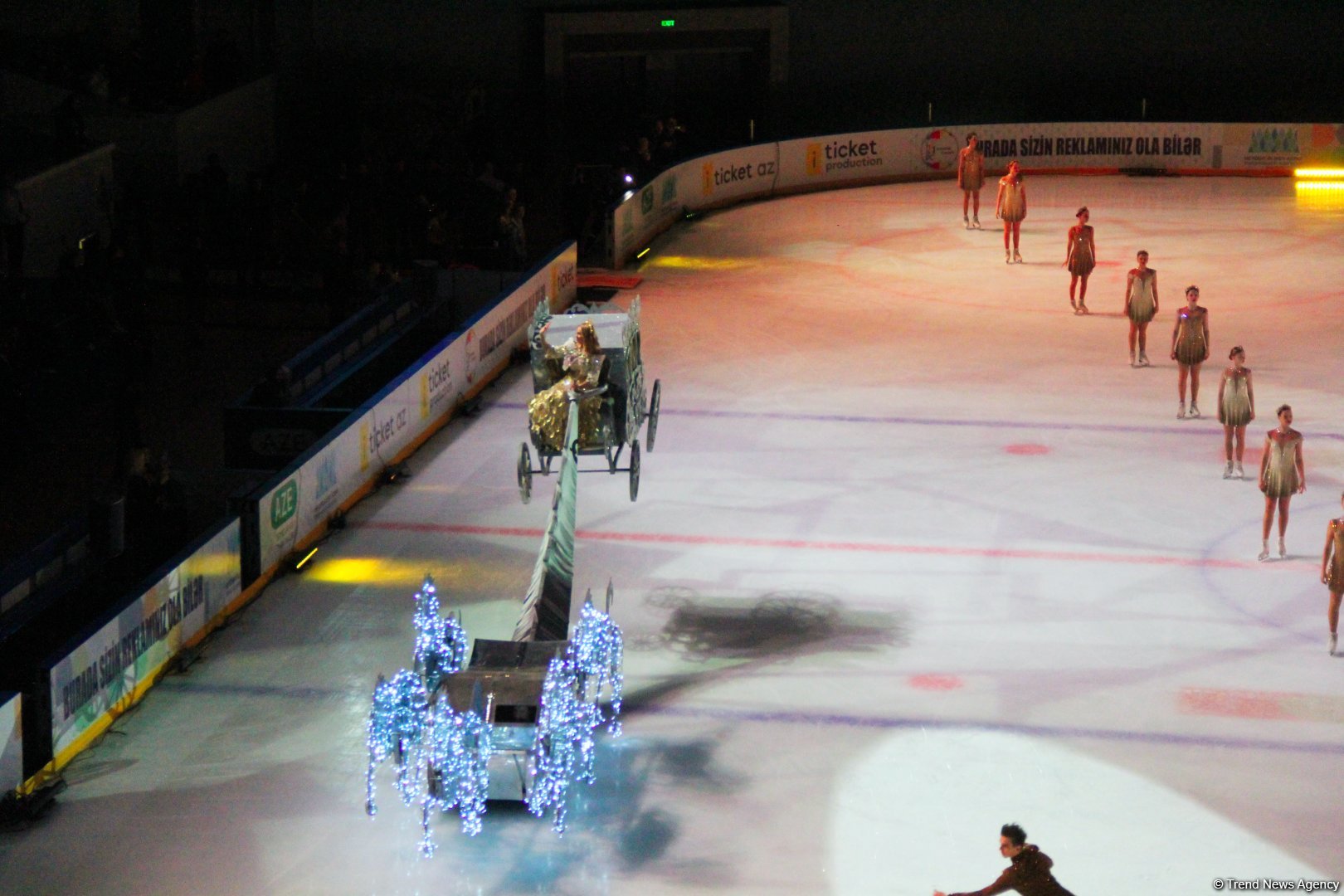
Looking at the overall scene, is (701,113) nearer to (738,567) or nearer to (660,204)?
(660,204)

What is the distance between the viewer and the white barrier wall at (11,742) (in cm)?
1057

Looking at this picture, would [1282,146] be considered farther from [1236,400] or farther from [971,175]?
[1236,400]

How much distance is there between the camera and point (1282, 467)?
46.5 ft

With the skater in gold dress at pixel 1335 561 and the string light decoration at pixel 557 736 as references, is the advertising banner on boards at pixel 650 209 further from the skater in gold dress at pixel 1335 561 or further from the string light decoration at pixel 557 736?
the string light decoration at pixel 557 736

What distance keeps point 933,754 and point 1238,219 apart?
783 inches

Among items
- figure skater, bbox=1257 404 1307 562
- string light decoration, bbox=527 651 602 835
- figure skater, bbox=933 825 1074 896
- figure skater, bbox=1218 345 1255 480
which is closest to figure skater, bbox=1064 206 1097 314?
figure skater, bbox=1218 345 1255 480

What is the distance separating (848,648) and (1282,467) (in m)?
3.86

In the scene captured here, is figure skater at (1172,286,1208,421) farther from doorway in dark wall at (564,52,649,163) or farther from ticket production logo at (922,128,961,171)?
doorway in dark wall at (564,52,649,163)

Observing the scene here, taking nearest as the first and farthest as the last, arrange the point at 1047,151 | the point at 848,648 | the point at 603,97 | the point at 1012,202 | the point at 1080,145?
the point at 848,648
the point at 1012,202
the point at 1080,145
the point at 1047,151
the point at 603,97

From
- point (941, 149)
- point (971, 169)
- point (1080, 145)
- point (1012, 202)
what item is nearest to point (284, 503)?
point (1012, 202)

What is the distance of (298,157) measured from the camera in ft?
105

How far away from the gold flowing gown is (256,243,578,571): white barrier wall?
2.24 meters

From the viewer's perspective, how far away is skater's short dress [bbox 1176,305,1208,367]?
17969 millimetres

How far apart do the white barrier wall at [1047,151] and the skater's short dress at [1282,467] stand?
59.4 feet
